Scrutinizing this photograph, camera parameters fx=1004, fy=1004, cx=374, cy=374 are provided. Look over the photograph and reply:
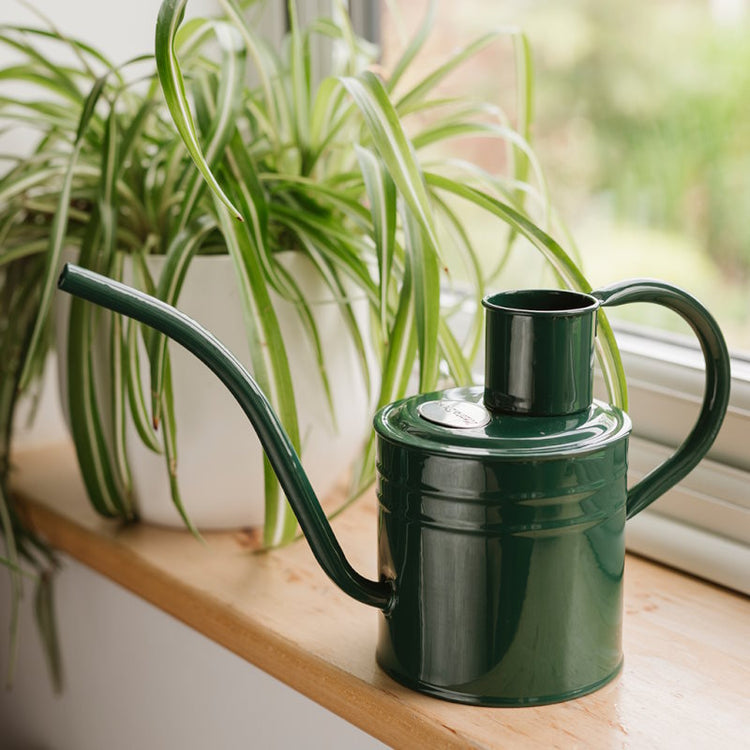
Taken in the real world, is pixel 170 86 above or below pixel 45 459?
above

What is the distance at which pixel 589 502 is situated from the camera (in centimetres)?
50

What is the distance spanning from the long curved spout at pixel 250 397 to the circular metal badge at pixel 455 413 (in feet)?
0.24

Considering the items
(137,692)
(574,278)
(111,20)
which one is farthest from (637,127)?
(137,692)

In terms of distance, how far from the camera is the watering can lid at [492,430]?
1.58 feet

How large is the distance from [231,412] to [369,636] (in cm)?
18

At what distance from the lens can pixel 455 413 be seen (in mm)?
519

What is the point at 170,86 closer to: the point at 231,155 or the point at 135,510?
the point at 231,155

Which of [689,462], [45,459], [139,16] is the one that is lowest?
[45,459]

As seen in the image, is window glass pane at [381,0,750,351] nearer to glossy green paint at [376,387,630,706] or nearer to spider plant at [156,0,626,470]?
spider plant at [156,0,626,470]

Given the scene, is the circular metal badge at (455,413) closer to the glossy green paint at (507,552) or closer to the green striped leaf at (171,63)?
the glossy green paint at (507,552)

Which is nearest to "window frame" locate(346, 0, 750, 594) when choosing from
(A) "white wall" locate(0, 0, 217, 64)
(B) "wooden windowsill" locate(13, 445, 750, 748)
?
(B) "wooden windowsill" locate(13, 445, 750, 748)

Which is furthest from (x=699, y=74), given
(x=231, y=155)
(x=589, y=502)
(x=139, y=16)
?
(x=589, y=502)

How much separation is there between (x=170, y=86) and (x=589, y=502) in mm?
290

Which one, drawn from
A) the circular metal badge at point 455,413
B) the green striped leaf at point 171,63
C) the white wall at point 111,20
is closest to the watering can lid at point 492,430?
the circular metal badge at point 455,413
